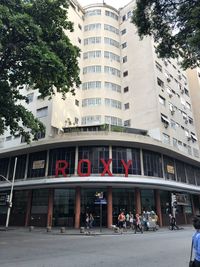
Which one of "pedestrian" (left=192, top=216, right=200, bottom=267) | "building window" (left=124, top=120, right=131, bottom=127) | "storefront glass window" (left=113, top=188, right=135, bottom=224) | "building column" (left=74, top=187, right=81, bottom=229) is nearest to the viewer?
"pedestrian" (left=192, top=216, right=200, bottom=267)

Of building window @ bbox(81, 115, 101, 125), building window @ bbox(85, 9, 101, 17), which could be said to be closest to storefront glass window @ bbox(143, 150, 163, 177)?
building window @ bbox(81, 115, 101, 125)

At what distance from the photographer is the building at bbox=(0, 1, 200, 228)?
26.5 meters

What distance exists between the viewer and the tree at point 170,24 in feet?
40.8

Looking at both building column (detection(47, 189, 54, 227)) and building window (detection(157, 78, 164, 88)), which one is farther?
building window (detection(157, 78, 164, 88))

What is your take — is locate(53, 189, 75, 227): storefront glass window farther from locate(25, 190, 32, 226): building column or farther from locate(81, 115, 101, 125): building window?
locate(81, 115, 101, 125): building window

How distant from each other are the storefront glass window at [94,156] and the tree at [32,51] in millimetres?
9442

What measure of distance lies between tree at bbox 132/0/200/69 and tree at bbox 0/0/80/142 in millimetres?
4989

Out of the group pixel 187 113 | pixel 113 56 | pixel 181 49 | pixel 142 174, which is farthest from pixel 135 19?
pixel 187 113

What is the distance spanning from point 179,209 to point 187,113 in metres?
15.7

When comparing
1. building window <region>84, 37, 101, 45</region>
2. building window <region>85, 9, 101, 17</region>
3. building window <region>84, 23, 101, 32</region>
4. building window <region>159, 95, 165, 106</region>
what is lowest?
building window <region>159, 95, 165, 106</region>

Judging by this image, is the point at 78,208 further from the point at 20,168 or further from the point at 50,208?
the point at 20,168

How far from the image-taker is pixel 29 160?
98.0 ft

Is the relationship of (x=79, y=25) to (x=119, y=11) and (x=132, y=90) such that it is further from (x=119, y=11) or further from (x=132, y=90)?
(x=132, y=90)

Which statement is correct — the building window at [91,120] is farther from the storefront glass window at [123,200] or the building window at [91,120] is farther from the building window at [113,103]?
the storefront glass window at [123,200]
